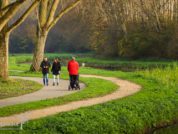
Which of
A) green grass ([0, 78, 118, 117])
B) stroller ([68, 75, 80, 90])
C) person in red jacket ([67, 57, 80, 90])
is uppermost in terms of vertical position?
person in red jacket ([67, 57, 80, 90])

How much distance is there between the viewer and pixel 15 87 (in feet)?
85.9

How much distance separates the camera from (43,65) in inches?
1104

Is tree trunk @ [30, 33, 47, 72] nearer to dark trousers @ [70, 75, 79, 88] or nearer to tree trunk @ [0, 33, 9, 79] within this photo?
tree trunk @ [0, 33, 9, 79]

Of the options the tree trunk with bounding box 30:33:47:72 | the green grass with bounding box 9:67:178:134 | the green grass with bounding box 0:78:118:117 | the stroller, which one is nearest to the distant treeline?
the tree trunk with bounding box 30:33:47:72

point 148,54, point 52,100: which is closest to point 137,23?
point 148,54

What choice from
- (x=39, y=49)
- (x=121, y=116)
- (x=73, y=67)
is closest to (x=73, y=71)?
(x=73, y=67)

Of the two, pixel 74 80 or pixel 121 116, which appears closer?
pixel 121 116

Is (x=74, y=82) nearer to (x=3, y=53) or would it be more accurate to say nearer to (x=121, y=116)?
(x=3, y=53)

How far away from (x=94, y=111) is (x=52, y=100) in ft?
12.4

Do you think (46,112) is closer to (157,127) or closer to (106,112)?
(106,112)

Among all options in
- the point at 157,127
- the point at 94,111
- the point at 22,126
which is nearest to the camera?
the point at 22,126

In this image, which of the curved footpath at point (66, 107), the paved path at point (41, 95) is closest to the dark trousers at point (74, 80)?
the paved path at point (41, 95)

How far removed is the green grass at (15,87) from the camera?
23.7 meters

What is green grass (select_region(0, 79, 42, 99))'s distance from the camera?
932 inches
